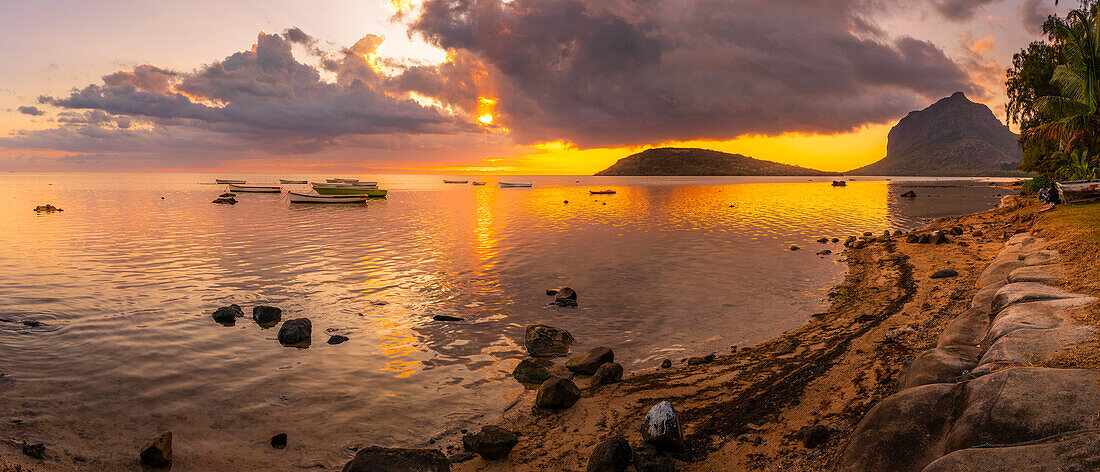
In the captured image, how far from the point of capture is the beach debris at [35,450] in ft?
29.4

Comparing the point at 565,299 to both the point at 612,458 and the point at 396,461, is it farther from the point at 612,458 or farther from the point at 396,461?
the point at 396,461

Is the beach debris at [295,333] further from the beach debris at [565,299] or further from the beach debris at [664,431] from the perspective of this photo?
the beach debris at [664,431]

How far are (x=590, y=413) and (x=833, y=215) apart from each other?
59727 millimetres

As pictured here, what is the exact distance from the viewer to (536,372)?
12.7 m

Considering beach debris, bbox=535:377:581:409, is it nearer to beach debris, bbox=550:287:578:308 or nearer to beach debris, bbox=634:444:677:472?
beach debris, bbox=634:444:677:472

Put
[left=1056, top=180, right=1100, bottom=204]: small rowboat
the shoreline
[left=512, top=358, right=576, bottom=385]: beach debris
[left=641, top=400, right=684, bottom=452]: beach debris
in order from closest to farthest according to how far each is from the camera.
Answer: the shoreline
[left=641, top=400, right=684, bottom=452]: beach debris
[left=512, top=358, right=576, bottom=385]: beach debris
[left=1056, top=180, right=1100, bottom=204]: small rowboat

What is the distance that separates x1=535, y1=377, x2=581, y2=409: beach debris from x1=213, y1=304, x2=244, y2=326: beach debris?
12657 millimetres

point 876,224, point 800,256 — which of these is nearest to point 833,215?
point 876,224

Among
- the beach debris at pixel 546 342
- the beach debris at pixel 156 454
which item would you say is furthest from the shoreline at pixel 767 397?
the beach debris at pixel 156 454

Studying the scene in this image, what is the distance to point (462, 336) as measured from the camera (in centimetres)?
1608

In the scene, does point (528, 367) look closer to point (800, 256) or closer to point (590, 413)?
point (590, 413)

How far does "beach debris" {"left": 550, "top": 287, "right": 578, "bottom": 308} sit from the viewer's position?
20.0 metres

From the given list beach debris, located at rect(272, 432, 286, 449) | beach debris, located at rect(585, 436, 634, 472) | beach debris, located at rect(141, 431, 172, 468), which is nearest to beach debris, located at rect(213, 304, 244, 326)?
beach debris, located at rect(141, 431, 172, 468)

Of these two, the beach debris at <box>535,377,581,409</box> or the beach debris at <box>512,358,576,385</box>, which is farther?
the beach debris at <box>512,358,576,385</box>
